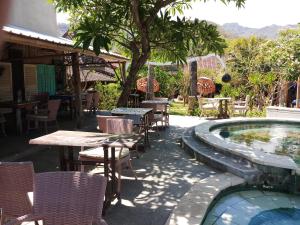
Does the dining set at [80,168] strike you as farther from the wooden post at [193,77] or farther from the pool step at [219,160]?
the wooden post at [193,77]

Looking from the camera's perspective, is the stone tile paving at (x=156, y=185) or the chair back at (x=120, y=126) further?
the chair back at (x=120, y=126)

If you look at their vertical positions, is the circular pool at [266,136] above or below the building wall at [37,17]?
below

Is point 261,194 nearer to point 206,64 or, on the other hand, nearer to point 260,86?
point 260,86

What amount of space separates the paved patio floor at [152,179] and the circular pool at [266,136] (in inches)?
69.8

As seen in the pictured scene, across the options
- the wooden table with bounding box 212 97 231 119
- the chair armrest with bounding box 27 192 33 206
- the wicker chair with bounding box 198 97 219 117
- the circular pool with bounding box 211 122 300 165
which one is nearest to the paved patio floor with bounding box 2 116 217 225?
the chair armrest with bounding box 27 192 33 206

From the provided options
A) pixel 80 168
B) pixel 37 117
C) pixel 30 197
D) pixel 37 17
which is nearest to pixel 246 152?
pixel 80 168

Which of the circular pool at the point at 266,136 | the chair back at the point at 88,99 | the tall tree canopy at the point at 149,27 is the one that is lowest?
the circular pool at the point at 266,136

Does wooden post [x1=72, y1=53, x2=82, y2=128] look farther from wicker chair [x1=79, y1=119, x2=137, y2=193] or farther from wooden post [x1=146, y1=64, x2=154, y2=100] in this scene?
wooden post [x1=146, y1=64, x2=154, y2=100]

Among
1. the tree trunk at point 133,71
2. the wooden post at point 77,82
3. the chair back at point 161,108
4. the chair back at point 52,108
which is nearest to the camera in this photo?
the chair back at point 52,108

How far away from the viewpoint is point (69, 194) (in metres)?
2.84

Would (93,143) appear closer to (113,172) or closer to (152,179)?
(113,172)

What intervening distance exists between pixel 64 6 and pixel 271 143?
602cm

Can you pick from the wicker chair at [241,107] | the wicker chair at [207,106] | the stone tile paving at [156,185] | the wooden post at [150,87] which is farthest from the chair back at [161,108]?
the wooden post at [150,87]

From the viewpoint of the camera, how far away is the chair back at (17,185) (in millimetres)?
2902
